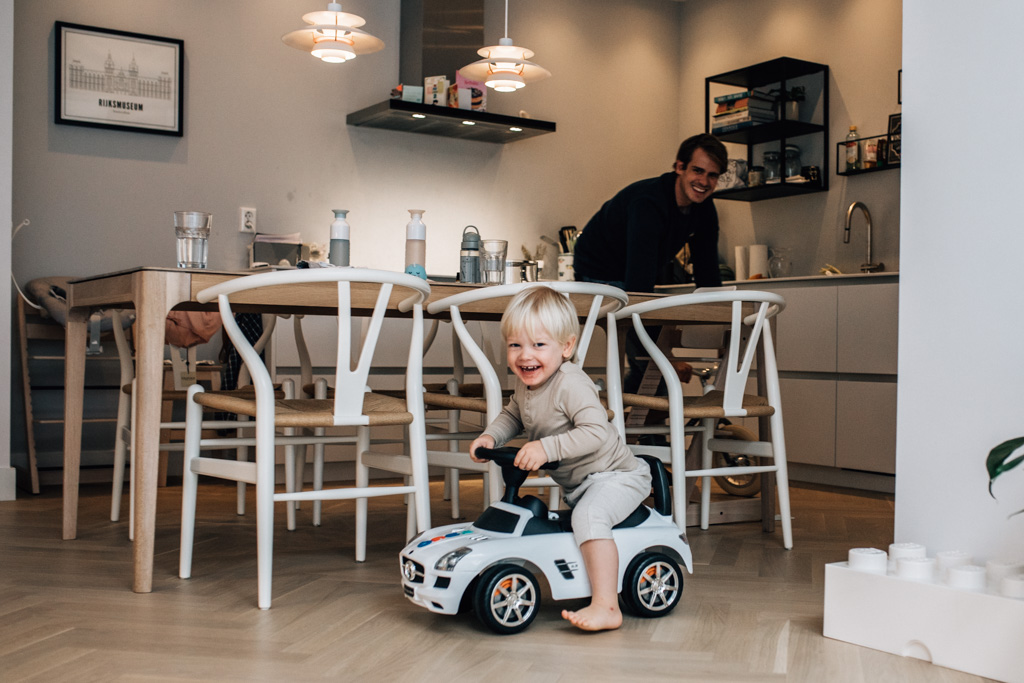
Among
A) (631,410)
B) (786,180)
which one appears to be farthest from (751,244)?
(631,410)

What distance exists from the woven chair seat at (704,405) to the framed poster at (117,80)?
2.84 meters

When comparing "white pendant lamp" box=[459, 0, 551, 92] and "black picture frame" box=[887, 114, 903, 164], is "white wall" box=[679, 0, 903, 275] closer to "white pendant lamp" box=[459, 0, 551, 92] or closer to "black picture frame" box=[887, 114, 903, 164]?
"black picture frame" box=[887, 114, 903, 164]

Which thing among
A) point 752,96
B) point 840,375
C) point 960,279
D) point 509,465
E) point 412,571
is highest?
point 752,96

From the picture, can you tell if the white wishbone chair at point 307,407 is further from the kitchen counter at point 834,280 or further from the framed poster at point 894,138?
the framed poster at point 894,138

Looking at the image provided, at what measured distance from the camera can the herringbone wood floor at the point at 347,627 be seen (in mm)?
1662

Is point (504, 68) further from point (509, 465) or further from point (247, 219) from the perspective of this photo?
point (509, 465)

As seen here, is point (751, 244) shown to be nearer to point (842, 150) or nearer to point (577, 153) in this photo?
point (842, 150)

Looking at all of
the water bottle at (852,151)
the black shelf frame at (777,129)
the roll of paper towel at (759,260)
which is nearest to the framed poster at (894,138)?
the water bottle at (852,151)

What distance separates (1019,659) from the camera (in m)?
1.59

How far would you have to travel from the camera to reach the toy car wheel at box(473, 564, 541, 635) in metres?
1.85

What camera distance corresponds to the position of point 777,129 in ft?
16.7

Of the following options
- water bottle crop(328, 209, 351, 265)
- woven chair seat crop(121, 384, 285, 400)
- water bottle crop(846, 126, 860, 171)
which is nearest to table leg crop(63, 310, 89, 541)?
woven chair seat crop(121, 384, 285, 400)

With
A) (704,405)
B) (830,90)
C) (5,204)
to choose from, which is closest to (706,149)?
(704,405)

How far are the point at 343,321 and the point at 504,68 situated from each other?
2139mm
